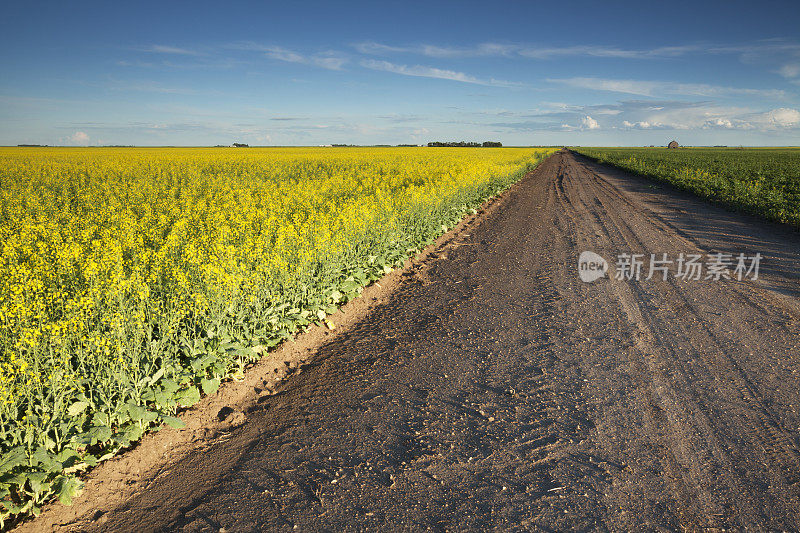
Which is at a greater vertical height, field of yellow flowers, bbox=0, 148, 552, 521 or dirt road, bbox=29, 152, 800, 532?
field of yellow flowers, bbox=0, 148, 552, 521

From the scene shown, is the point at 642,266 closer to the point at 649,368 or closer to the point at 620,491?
the point at 649,368

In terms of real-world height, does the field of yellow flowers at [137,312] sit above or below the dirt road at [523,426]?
above

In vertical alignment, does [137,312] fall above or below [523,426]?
above

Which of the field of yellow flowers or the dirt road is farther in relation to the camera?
the field of yellow flowers

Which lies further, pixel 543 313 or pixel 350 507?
pixel 543 313

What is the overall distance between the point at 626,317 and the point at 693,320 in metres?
1.00

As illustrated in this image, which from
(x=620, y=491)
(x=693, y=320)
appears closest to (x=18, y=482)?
(x=620, y=491)

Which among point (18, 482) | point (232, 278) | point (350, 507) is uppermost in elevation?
point (232, 278)

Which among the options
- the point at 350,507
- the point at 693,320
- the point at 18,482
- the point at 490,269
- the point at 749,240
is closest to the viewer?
the point at 18,482

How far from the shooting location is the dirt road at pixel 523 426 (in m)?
3.40

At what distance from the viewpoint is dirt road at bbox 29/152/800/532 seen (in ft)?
11.1

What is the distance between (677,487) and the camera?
3.60m

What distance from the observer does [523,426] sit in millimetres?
4395

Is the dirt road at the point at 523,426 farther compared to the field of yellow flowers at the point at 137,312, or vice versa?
the field of yellow flowers at the point at 137,312
